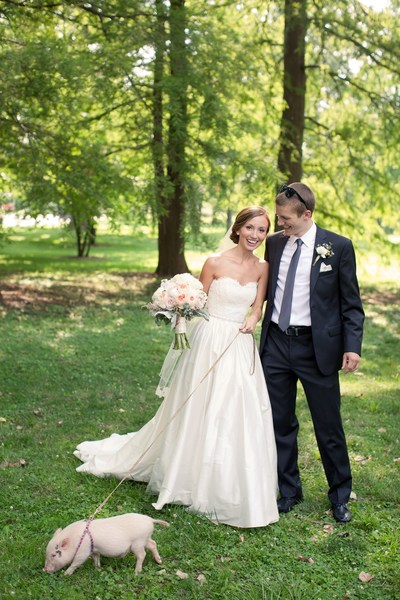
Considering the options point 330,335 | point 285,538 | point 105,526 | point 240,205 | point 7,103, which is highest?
point 7,103

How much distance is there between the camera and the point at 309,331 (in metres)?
4.59

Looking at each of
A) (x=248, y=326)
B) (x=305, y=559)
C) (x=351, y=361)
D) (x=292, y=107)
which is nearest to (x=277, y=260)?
(x=248, y=326)

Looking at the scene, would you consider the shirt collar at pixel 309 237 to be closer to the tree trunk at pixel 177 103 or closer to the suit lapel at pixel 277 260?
the suit lapel at pixel 277 260

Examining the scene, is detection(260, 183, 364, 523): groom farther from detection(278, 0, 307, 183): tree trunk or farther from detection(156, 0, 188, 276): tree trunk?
→ detection(278, 0, 307, 183): tree trunk

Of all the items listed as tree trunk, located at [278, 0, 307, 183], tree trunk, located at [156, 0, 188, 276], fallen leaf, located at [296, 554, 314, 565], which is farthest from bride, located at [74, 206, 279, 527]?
tree trunk, located at [278, 0, 307, 183]

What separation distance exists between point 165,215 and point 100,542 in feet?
28.8

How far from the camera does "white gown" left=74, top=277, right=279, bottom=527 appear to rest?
14.8ft

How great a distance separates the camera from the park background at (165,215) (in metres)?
4.12

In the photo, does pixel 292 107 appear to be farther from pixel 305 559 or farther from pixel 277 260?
pixel 305 559

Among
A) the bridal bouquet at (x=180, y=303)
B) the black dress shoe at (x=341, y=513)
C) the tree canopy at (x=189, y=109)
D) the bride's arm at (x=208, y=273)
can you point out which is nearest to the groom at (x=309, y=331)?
the black dress shoe at (x=341, y=513)

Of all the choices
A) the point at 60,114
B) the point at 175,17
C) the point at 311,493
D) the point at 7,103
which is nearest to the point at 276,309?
the point at 311,493

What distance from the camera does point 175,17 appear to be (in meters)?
10.9

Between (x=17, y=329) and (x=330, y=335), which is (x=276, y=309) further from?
(x=17, y=329)

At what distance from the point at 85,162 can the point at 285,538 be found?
288 inches
